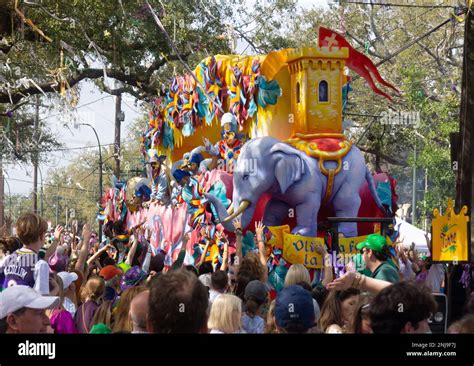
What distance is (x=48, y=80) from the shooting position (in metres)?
21.3

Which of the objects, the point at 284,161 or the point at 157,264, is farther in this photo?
the point at 284,161

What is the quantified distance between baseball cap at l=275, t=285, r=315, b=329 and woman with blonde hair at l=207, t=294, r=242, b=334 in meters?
0.41

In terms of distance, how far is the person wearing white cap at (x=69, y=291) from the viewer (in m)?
7.65

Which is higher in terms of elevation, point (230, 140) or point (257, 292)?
point (230, 140)

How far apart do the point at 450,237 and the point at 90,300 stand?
3.17 m

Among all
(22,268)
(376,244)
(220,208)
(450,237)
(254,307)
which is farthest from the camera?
(220,208)

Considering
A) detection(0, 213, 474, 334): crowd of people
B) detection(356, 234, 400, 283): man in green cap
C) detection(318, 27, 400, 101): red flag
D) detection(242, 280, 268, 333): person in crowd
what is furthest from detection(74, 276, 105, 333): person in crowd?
detection(318, 27, 400, 101): red flag

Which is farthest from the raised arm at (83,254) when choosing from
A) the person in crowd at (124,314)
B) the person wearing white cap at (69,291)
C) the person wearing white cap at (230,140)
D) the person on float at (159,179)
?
the person on float at (159,179)

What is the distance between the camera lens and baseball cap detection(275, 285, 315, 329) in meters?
5.08

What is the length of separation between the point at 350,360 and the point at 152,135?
1794 cm

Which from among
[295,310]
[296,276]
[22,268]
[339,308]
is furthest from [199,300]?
[296,276]

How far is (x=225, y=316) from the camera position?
546 centimetres

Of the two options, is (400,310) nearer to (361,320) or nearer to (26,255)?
(361,320)

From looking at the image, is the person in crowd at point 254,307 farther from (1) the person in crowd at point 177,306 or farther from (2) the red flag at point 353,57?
(2) the red flag at point 353,57
